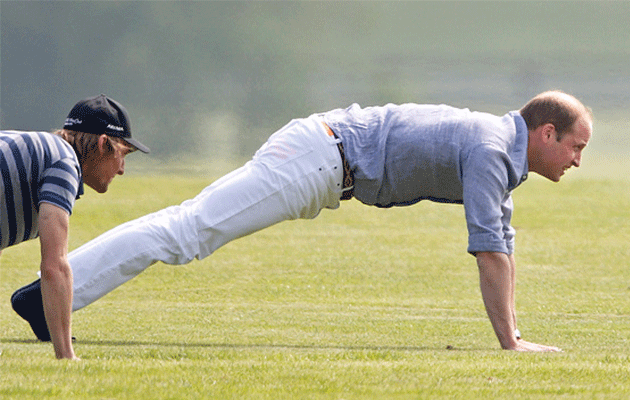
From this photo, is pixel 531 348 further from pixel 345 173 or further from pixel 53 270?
pixel 53 270

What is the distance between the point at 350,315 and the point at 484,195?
236 cm

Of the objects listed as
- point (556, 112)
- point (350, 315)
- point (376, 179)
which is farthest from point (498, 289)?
point (350, 315)

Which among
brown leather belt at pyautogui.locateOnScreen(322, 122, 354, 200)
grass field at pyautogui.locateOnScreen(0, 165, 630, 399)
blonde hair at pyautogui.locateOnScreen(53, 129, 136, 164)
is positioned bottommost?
grass field at pyautogui.locateOnScreen(0, 165, 630, 399)

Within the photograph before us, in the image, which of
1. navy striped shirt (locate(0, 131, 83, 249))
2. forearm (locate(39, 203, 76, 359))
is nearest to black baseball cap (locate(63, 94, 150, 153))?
navy striped shirt (locate(0, 131, 83, 249))

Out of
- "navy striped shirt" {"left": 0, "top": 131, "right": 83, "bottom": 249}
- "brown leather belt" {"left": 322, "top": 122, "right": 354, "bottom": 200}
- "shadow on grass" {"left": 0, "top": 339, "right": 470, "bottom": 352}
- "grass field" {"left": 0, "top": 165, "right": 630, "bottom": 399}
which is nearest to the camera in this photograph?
"grass field" {"left": 0, "top": 165, "right": 630, "bottom": 399}

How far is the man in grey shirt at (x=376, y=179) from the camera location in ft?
17.5

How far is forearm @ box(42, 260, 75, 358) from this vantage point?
4309 mm

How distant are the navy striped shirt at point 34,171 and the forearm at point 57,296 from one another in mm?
278

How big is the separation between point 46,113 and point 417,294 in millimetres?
10788

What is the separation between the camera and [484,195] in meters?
5.27

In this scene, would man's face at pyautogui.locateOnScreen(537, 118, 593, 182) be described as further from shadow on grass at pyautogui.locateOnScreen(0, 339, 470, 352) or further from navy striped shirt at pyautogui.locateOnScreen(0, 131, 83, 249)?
navy striped shirt at pyautogui.locateOnScreen(0, 131, 83, 249)

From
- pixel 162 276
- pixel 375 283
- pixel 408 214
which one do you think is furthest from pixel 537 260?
pixel 162 276

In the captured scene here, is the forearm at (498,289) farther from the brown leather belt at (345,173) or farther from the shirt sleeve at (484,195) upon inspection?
the brown leather belt at (345,173)

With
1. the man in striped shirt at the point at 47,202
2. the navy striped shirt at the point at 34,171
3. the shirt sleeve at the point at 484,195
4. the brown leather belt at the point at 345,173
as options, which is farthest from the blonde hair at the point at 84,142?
the shirt sleeve at the point at 484,195
